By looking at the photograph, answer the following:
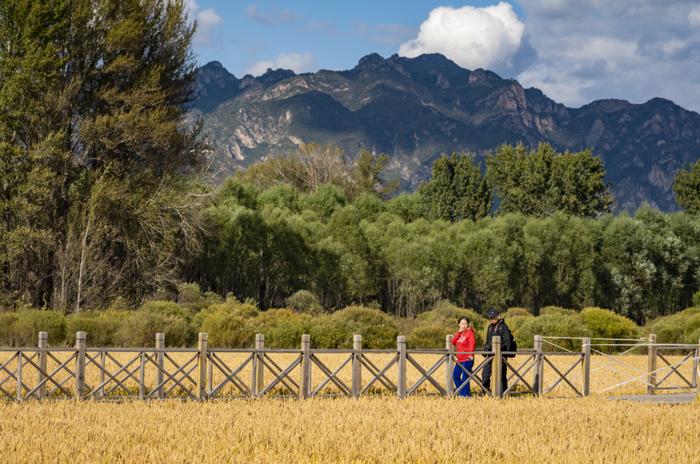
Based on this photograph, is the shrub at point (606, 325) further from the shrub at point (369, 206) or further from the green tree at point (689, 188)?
the green tree at point (689, 188)

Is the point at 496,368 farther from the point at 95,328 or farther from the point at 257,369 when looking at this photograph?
the point at 95,328

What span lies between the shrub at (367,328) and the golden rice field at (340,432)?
18896mm

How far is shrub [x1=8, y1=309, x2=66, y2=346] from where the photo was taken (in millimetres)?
33125

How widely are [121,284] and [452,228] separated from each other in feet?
107

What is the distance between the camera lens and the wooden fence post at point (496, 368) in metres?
20.8

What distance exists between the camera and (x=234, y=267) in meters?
55.3

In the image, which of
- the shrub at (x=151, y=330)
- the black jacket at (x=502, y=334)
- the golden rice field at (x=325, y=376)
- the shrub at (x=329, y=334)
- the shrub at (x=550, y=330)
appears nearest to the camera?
the golden rice field at (x=325, y=376)

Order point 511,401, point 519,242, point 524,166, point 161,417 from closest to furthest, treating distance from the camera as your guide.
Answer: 1. point 161,417
2. point 511,401
3. point 519,242
4. point 524,166

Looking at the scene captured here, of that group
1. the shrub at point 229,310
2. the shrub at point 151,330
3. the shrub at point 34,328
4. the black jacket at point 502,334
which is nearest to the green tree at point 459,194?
the shrub at point 229,310

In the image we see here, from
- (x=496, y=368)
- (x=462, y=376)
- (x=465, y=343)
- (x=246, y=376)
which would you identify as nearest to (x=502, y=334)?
(x=496, y=368)

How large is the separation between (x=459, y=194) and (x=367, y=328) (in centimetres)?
4983

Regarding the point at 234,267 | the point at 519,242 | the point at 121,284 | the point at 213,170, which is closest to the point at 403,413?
the point at 121,284

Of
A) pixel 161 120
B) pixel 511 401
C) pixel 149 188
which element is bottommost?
pixel 511 401

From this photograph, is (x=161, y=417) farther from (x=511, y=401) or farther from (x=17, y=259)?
(x=17, y=259)
